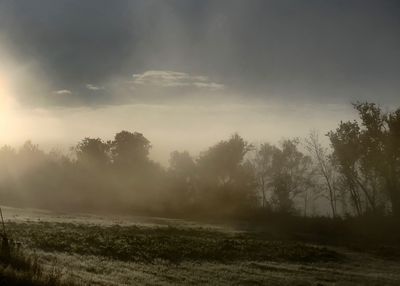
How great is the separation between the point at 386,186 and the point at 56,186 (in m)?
73.8

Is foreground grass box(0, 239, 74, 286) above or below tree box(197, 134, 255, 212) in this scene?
below

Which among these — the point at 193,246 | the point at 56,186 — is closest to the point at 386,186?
the point at 193,246

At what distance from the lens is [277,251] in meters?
43.1

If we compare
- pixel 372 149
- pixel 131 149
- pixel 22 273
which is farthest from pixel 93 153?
pixel 22 273

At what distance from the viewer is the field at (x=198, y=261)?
27531mm

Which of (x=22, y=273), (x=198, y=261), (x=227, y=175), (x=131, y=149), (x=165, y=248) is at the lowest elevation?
(x=198, y=261)

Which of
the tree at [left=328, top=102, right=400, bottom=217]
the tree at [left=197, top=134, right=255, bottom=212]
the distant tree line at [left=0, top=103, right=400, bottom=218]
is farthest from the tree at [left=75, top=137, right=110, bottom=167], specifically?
the tree at [left=328, top=102, right=400, bottom=217]

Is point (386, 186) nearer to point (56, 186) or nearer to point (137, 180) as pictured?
point (137, 180)

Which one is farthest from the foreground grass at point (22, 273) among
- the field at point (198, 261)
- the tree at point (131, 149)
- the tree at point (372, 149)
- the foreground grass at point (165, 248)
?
the tree at point (131, 149)

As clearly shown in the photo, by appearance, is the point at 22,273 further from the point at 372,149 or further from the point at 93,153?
the point at 93,153

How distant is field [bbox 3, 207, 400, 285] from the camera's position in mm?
27531

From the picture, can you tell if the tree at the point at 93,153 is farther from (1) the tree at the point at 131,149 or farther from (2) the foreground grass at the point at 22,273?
(2) the foreground grass at the point at 22,273

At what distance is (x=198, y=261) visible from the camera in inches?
1393

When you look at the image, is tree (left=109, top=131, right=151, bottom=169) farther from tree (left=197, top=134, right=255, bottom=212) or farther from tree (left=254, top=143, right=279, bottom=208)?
tree (left=254, top=143, right=279, bottom=208)
